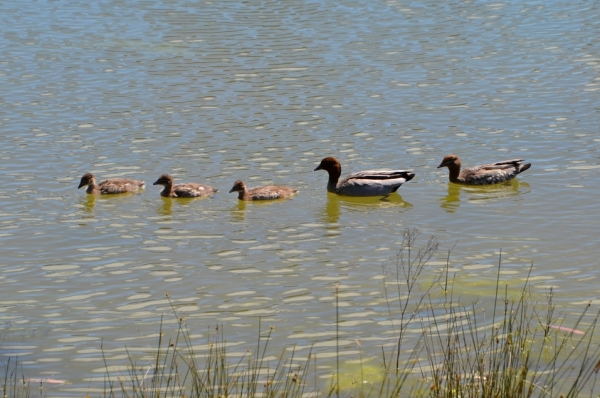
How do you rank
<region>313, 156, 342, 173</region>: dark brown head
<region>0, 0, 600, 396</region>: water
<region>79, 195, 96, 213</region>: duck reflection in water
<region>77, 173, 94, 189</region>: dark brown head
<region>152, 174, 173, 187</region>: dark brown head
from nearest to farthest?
<region>0, 0, 600, 396</region>: water → <region>79, 195, 96, 213</region>: duck reflection in water → <region>152, 174, 173, 187</region>: dark brown head → <region>77, 173, 94, 189</region>: dark brown head → <region>313, 156, 342, 173</region>: dark brown head

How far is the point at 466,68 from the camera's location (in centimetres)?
2088

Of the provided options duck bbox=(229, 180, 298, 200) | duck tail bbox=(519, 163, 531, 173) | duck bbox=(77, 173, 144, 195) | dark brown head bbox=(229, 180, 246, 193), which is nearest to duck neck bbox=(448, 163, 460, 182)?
duck tail bbox=(519, 163, 531, 173)

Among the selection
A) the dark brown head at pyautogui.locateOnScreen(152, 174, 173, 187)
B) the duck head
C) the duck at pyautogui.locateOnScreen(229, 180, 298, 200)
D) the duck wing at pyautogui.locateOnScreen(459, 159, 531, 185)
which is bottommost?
the duck at pyautogui.locateOnScreen(229, 180, 298, 200)

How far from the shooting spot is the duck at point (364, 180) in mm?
14453

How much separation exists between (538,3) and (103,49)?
34.5 ft

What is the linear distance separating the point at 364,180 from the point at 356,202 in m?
0.31

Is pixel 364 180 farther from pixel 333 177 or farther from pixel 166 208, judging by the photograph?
pixel 166 208

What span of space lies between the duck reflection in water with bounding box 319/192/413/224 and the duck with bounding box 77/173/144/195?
8.10 ft

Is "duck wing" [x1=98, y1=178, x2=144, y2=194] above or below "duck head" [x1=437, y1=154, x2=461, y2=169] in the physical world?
below

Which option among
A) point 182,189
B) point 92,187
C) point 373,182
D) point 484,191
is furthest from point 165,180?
point 484,191

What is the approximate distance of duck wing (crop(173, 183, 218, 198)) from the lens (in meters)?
14.1

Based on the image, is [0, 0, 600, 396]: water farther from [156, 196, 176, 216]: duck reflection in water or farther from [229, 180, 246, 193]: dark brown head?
[229, 180, 246, 193]: dark brown head

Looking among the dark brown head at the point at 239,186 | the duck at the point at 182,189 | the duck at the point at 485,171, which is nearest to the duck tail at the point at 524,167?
the duck at the point at 485,171

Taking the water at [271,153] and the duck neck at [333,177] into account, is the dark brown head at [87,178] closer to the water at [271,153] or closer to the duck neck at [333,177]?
the water at [271,153]
